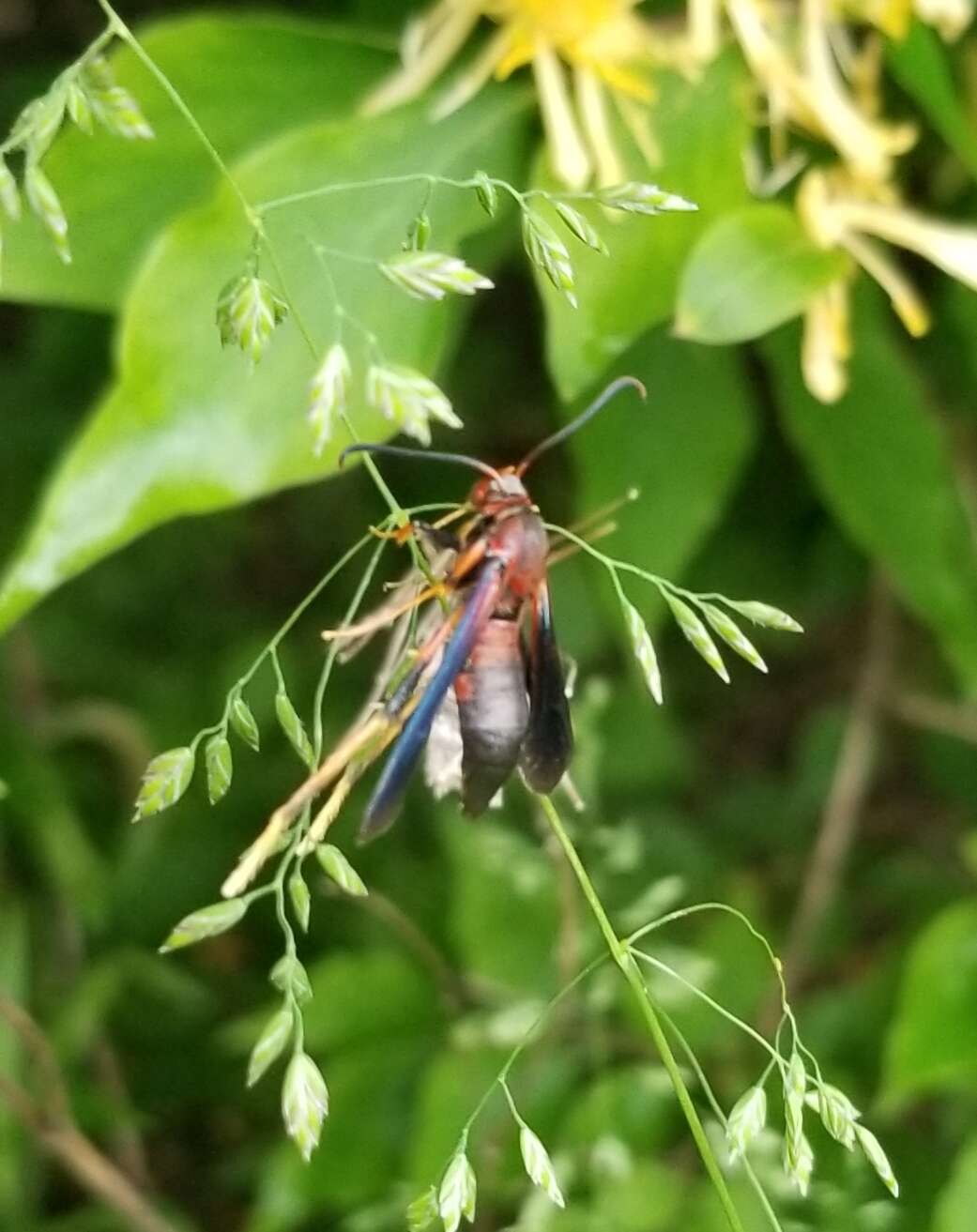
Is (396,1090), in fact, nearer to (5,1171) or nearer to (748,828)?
(5,1171)

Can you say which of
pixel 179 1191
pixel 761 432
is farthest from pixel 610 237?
pixel 179 1191

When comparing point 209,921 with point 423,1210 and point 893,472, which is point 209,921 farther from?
point 893,472

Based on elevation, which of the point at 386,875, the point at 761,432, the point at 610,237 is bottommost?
the point at 386,875

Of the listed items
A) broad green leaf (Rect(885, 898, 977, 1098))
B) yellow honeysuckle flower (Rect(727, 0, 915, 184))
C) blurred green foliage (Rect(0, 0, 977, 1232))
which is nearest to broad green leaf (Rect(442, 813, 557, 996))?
blurred green foliage (Rect(0, 0, 977, 1232))

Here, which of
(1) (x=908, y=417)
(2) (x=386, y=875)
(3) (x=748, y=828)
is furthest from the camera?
(3) (x=748, y=828)

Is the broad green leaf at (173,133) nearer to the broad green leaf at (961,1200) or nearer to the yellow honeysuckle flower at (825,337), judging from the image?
the yellow honeysuckle flower at (825,337)

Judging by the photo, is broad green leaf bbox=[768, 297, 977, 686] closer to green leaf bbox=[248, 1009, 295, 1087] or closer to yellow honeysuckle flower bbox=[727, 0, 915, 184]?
yellow honeysuckle flower bbox=[727, 0, 915, 184]
